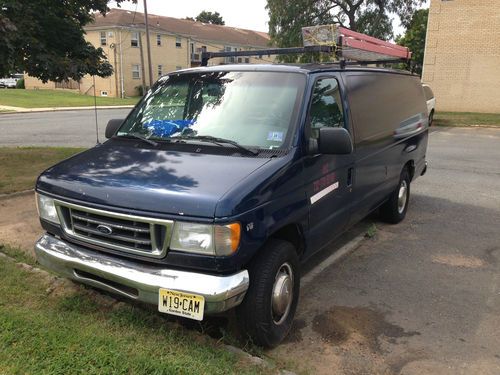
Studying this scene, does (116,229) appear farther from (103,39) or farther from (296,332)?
(103,39)

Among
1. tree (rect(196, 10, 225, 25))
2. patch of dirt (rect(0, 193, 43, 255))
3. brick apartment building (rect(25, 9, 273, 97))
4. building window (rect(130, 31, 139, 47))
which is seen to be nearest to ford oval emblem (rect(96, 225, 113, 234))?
patch of dirt (rect(0, 193, 43, 255))

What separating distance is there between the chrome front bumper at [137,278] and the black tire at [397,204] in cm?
359

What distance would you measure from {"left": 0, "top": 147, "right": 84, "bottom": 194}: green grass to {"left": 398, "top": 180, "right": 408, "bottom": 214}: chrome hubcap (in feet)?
17.2

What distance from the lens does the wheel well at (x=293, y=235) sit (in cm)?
346

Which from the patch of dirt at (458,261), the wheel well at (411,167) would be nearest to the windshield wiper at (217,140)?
the patch of dirt at (458,261)

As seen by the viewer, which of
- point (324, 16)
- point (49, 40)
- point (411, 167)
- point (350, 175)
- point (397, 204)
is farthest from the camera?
point (324, 16)

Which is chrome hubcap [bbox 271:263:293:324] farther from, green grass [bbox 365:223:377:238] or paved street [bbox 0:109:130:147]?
paved street [bbox 0:109:130:147]

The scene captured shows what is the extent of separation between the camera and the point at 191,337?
10.9 ft

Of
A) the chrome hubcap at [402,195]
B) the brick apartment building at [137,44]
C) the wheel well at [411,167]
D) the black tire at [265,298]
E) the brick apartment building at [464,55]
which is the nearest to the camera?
the black tire at [265,298]

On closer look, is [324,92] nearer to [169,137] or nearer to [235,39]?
[169,137]

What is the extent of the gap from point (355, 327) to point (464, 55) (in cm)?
2306

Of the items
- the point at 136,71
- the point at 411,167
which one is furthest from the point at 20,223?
the point at 136,71

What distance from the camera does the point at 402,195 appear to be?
638 centimetres

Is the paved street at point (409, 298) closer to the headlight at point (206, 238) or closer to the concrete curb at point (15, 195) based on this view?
the concrete curb at point (15, 195)
